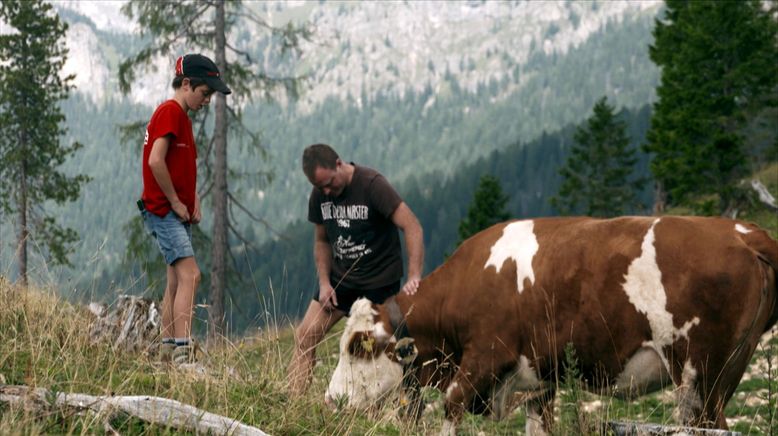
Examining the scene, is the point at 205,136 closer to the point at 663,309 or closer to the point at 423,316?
the point at 423,316

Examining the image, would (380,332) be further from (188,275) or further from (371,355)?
(188,275)

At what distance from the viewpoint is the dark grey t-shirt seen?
6957mm

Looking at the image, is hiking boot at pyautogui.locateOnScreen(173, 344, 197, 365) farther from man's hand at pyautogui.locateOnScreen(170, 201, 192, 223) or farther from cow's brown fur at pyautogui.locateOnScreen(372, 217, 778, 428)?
cow's brown fur at pyautogui.locateOnScreen(372, 217, 778, 428)

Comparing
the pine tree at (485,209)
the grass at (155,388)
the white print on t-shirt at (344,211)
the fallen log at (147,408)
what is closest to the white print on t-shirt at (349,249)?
the white print on t-shirt at (344,211)

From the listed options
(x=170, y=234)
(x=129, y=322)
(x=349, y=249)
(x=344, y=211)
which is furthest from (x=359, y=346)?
(x=129, y=322)

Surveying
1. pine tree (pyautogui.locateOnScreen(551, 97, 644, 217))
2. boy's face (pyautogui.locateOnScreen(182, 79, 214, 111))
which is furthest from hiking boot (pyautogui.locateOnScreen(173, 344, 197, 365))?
pine tree (pyautogui.locateOnScreen(551, 97, 644, 217))

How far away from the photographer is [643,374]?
5.88 m

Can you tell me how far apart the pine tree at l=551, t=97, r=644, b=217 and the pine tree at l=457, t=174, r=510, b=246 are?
3.36 meters

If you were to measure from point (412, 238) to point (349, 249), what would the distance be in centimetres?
64

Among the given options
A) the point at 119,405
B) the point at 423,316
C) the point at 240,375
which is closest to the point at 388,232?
the point at 423,316

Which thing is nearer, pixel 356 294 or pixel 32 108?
pixel 356 294

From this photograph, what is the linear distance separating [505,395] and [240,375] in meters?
2.31

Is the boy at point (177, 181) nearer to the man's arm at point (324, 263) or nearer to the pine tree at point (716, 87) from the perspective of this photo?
the man's arm at point (324, 263)

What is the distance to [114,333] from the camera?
A: 658 cm
